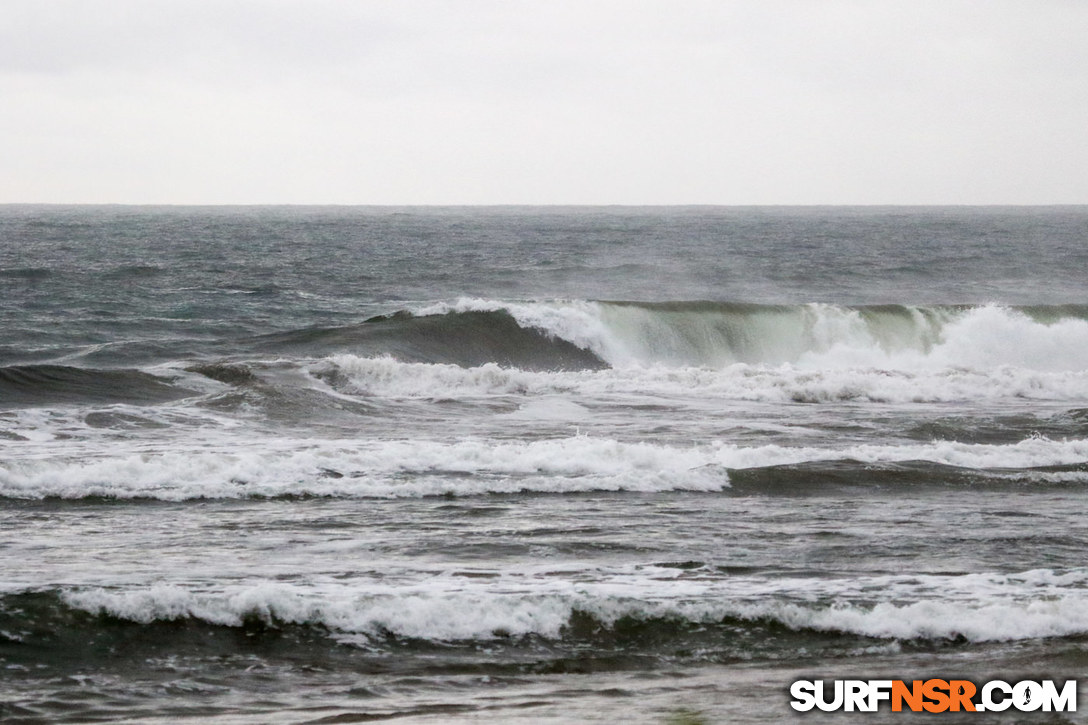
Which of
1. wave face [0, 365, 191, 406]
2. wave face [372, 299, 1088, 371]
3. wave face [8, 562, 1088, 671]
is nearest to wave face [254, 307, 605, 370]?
wave face [372, 299, 1088, 371]

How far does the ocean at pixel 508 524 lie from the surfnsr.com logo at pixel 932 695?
177 mm

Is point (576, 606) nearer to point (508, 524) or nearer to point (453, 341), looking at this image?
point (508, 524)

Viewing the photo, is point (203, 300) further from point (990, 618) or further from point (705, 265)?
point (990, 618)

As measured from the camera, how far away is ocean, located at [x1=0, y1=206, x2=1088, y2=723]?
293 inches

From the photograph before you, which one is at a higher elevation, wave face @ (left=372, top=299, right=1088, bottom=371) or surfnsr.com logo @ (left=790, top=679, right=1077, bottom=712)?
wave face @ (left=372, top=299, right=1088, bottom=371)

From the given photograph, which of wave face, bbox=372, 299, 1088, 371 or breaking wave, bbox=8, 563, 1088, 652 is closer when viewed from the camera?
breaking wave, bbox=8, 563, 1088, 652

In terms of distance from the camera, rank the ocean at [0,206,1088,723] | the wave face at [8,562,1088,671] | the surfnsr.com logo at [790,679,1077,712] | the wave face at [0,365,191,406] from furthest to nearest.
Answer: the wave face at [0,365,191,406] → the wave face at [8,562,1088,671] → the ocean at [0,206,1088,723] → the surfnsr.com logo at [790,679,1077,712]

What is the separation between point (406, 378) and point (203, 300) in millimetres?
15195

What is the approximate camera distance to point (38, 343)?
86.9 ft

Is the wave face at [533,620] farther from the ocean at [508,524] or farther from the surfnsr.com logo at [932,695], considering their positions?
the surfnsr.com logo at [932,695]

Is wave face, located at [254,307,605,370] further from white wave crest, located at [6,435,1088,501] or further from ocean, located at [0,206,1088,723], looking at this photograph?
white wave crest, located at [6,435,1088,501]

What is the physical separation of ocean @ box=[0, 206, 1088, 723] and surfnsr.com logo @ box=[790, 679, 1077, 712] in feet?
0.58

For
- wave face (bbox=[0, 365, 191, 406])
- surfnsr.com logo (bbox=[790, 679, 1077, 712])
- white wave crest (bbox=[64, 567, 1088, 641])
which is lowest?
surfnsr.com logo (bbox=[790, 679, 1077, 712])

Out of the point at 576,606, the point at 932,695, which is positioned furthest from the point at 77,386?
the point at 932,695
